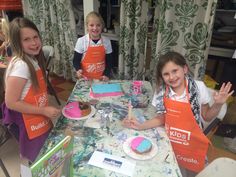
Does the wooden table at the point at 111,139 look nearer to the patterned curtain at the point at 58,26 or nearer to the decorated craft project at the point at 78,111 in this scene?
the decorated craft project at the point at 78,111

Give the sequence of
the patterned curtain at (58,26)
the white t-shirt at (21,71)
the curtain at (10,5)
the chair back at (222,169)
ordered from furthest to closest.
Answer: the curtain at (10,5) < the patterned curtain at (58,26) < the white t-shirt at (21,71) < the chair back at (222,169)

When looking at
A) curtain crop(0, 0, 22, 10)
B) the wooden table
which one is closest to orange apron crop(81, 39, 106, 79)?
the wooden table

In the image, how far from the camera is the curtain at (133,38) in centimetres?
227

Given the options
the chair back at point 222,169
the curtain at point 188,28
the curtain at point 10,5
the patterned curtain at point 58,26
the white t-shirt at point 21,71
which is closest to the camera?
the chair back at point 222,169

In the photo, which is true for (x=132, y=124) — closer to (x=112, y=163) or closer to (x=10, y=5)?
(x=112, y=163)

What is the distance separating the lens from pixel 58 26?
306 cm

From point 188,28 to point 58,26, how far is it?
1832 mm

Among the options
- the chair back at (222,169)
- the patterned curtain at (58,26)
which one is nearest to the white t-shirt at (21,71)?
the chair back at (222,169)

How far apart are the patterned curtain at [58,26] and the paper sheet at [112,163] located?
90.8 inches

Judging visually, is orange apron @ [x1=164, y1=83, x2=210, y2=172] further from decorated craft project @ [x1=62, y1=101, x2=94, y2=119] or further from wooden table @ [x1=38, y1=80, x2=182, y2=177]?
decorated craft project @ [x1=62, y1=101, x2=94, y2=119]

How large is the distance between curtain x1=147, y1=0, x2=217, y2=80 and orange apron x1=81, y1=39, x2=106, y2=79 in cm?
62

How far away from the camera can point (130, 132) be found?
3.68ft

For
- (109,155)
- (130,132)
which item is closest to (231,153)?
(130,132)

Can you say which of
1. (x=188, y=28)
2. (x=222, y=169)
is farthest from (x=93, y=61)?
(x=222, y=169)
